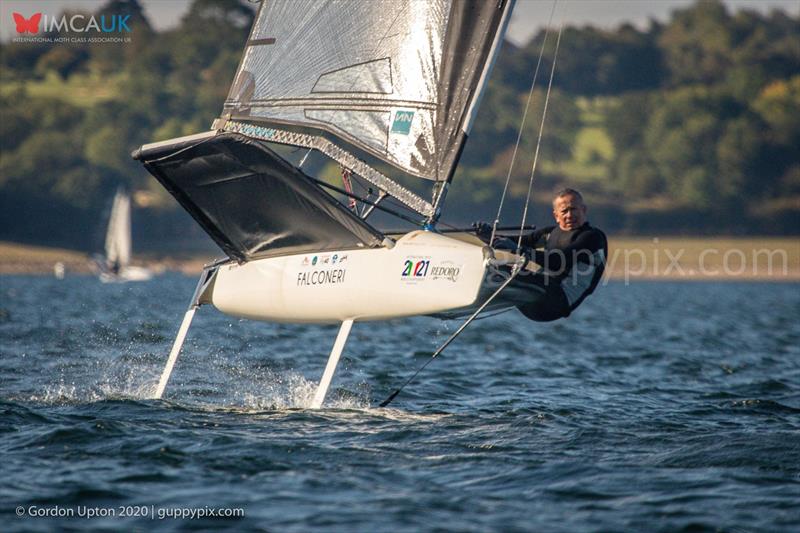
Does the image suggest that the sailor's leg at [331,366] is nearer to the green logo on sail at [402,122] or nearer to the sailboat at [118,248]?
the green logo on sail at [402,122]

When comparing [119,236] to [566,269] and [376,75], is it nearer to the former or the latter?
[376,75]

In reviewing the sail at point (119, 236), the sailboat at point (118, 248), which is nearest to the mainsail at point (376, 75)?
the sailboat at point (118, 248)

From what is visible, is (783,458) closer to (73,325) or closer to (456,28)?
(456,28)

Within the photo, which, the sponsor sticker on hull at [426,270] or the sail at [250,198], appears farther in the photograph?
the sail at [250,198]

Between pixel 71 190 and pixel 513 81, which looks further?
pixel 513 81

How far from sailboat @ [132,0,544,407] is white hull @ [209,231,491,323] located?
0.04 ft

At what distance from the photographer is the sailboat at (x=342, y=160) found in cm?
889

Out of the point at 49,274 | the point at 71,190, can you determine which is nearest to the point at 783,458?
the point at 49,274

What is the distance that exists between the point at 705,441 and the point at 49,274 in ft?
269

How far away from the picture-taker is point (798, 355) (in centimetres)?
1580

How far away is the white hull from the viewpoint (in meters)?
8.41

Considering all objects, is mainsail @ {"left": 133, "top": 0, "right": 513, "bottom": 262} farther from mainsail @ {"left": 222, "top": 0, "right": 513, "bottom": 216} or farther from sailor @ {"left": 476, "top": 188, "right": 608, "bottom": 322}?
sailor @ {"left": 476, "top": 188, "right": 608, "bottom": 322}

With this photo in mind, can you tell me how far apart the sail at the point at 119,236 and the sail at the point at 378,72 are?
5650 centimetres

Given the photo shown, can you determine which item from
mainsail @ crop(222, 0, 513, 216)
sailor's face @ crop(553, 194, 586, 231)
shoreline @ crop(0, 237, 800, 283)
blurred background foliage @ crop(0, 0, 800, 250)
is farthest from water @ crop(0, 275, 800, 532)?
blurred background foliage @ crop(0, 0, 800, 250)
